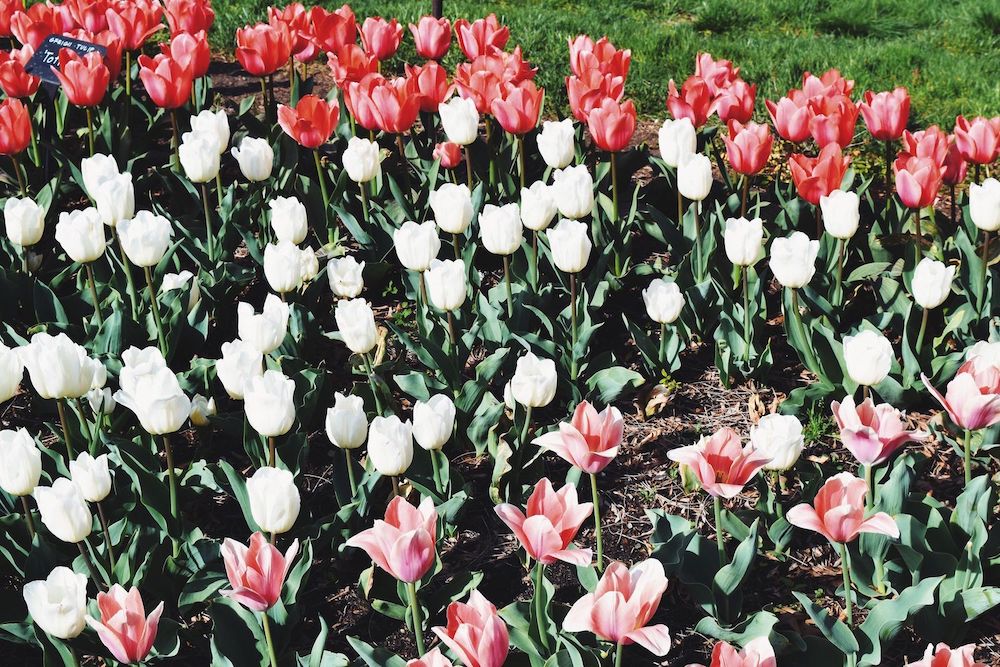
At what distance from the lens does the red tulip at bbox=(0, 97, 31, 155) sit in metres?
3.69

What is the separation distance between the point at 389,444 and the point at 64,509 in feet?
2.16

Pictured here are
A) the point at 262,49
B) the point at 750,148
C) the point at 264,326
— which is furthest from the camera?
the point at 262,49

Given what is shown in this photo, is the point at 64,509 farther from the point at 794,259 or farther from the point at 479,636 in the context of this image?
the point at 794,259

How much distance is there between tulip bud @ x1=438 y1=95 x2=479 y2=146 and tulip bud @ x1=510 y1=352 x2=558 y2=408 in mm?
1257

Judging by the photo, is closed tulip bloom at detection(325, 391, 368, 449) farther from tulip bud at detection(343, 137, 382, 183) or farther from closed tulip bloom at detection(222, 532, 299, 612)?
tulip bud at detection(343, 137, 382, 183)

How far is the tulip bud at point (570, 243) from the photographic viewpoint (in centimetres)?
307

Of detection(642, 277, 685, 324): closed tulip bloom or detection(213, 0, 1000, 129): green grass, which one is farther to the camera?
detection(213, 0, 1000, 129): green grass

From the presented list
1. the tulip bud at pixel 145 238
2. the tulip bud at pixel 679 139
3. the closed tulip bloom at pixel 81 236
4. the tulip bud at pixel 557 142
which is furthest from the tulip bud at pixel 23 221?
the tulip bud at pixel 679 139

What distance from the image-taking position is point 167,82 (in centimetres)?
385

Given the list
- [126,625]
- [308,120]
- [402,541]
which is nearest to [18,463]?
[126,625]

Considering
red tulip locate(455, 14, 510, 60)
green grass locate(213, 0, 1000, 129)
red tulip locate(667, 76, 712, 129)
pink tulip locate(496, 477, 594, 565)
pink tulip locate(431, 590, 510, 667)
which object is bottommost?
green grass locate(213, 0, 1000, 129)

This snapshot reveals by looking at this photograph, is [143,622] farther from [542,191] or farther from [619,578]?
[542,191]

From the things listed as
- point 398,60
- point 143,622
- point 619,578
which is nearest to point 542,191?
point 619,578

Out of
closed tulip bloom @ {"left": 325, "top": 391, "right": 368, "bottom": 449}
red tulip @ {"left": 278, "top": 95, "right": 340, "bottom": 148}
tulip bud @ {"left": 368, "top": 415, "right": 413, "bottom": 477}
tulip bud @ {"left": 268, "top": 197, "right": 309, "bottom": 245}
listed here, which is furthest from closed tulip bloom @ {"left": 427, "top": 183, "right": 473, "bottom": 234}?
tulip bud @ {"left": 368, "top": 415, "right": 413, "bottom": 477}
